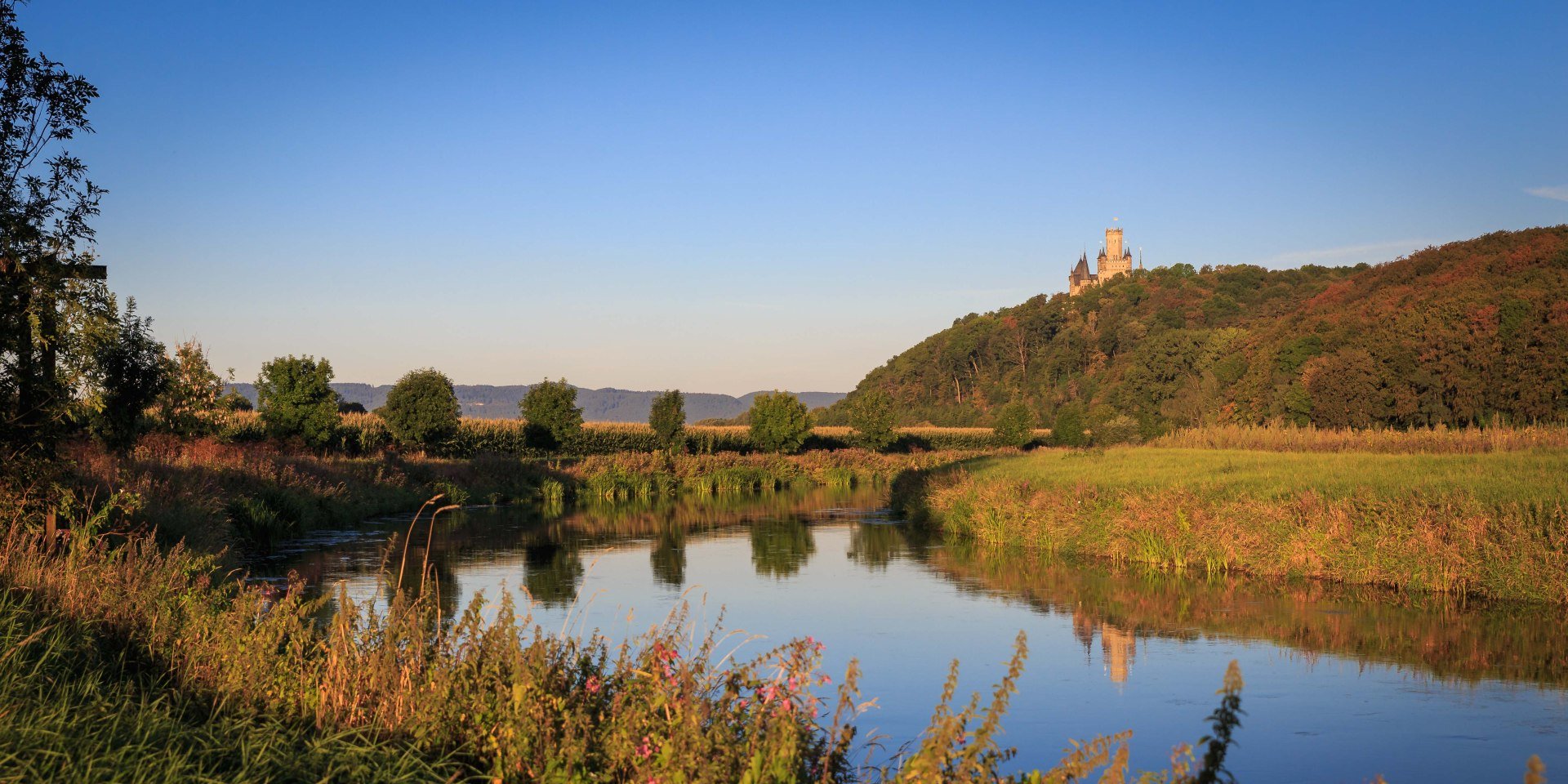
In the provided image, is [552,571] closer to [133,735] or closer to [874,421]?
[133,735]

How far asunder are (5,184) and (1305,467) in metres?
20.9

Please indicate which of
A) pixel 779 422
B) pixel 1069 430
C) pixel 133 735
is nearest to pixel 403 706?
pixel 133 735

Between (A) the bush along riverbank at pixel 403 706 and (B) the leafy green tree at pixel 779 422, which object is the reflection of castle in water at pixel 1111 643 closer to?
(A) the bush along riverbank at pixel 403 706

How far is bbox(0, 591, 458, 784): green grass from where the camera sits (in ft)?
14.2

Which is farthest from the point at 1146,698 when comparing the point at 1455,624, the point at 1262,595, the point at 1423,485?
the point at 1423,485

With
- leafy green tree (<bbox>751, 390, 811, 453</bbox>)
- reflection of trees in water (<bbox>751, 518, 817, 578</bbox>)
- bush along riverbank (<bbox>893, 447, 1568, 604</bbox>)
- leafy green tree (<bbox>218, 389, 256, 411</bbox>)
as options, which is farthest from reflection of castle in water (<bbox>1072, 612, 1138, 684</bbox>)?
leafy green tree (<bbox>751, 390, 811, 453</bbox>)

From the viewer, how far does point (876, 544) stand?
20.8 metres

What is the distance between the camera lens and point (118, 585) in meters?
7.18

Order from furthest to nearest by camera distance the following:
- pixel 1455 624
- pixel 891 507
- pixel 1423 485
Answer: pixel 891 507 → pixel 1423 485 → pixel 1455 624

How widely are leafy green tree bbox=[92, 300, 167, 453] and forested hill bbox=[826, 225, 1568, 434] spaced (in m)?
35.5

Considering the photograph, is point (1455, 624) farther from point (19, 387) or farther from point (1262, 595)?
point (19, 387)

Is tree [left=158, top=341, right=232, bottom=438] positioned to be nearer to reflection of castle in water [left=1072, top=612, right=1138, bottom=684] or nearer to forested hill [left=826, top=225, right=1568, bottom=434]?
reflection of castle in water [left=1072, top=612, right=1138, bottom=684]

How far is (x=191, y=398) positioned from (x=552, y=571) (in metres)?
11.9

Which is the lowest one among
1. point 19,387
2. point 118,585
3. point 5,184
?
point 118,585
